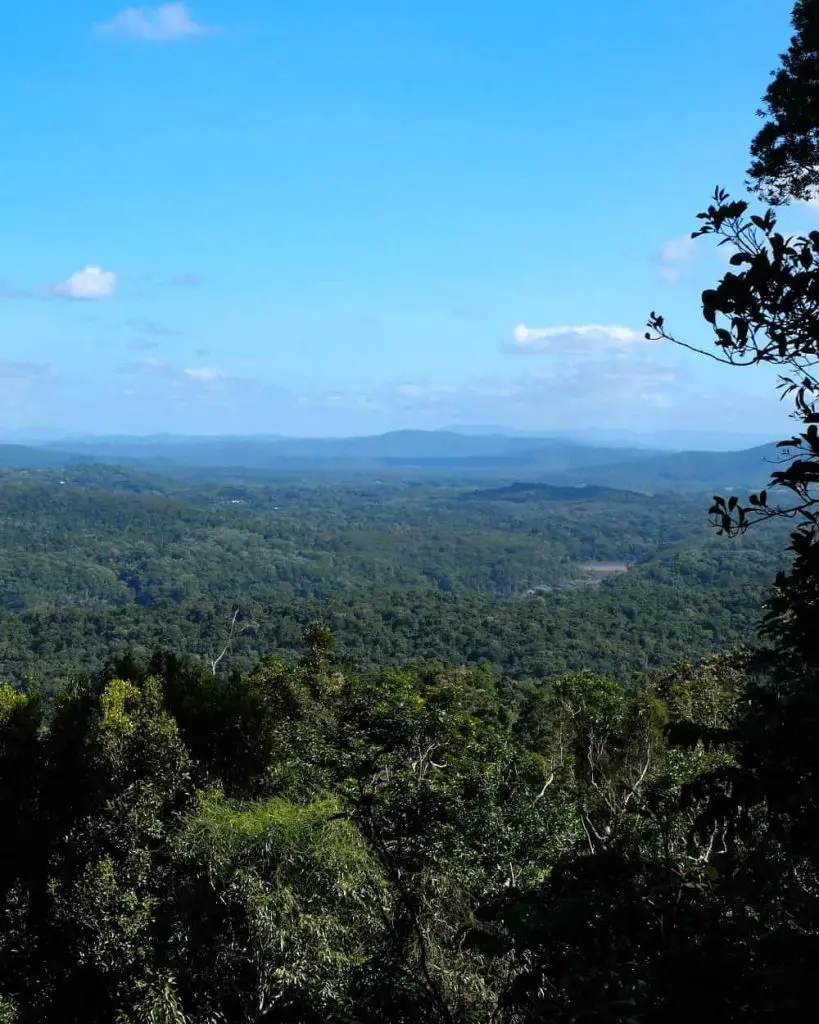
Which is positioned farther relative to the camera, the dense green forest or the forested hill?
the forested hill

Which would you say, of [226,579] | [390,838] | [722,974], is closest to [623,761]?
[390,838]

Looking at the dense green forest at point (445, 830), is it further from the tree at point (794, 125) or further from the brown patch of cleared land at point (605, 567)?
the brown patch of cleared land at point (605, 567)

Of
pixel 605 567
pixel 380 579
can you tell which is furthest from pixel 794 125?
pixel 605 567

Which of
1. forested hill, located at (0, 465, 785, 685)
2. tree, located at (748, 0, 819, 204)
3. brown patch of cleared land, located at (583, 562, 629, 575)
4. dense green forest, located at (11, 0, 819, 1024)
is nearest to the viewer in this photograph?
dense green forest, located at (11, 0, 819, 1024)

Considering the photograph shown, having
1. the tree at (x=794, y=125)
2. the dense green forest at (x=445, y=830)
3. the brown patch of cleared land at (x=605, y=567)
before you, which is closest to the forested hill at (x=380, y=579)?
the brown patch of cleared land at (x=605, y=567)

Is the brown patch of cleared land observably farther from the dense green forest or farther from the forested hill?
the dense green forest

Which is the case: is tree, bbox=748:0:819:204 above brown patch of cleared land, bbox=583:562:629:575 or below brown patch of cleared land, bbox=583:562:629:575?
above

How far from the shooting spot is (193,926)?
26.0 feet

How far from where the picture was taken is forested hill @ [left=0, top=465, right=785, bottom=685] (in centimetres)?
5766

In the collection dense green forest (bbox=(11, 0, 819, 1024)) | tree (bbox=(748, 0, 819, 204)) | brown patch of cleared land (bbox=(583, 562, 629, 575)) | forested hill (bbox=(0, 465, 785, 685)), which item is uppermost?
tree (bbox=(748, 0, 819, 204))

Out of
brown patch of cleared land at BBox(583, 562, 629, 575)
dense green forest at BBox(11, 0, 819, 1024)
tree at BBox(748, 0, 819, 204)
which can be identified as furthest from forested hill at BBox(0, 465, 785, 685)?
tree at BBox(748, 0, 819, 204)

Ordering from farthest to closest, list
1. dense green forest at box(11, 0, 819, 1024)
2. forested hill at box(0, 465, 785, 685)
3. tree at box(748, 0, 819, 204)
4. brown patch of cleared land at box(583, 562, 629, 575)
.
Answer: brown patch of cleared land at box(583, 562, 629, 575), forested hill at box(0, 465, 785, 685), tree at box(748, 0, 819, 204), dense green forest at box(11, 0, 819, 1024)

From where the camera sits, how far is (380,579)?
369 ft

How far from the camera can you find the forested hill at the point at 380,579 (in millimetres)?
57656
